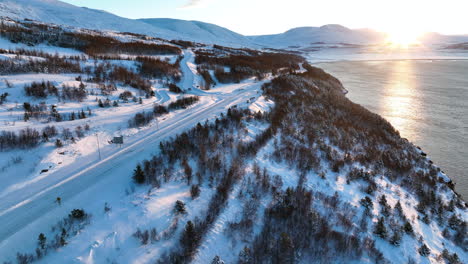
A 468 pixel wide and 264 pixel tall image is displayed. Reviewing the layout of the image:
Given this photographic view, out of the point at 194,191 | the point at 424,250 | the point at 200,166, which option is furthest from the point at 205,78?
the point at 424,250

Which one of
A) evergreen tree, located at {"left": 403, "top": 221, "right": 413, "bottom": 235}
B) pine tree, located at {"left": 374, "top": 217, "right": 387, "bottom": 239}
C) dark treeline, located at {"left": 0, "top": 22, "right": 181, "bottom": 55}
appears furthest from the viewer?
dark treeline, located at {"left": 0, "top": 22, "right": 181, "bottom": 55}

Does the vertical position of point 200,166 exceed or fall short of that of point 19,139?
it falls short

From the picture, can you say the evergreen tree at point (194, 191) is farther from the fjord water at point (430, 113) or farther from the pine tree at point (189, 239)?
the fjord water at point (430, 113)

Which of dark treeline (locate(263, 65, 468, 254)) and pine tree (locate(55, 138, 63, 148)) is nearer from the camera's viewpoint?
pine tree (locate(55, 138, 63, 148))

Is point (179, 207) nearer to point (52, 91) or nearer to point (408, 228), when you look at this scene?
point (408, 228)

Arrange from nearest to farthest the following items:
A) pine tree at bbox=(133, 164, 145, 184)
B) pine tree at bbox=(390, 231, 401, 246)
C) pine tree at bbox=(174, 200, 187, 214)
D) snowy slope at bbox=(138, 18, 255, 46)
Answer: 1. pine tree at bbox=(174, 200, 187, 214)
2. pine tree at bbox=(133, 164, 145, 184)
3. pine tree at bbox=(390, 231, 401, 246)
4. snowy slope at bbox=(138, 18, 255, 46)

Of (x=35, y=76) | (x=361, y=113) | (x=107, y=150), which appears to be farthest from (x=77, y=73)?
(x=361, y=113)

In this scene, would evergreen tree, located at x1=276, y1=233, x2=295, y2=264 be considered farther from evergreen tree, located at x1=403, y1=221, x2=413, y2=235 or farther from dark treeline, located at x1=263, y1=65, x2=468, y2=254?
evergreen tree, located at x1=403, y1=221, x2=413, y2=235

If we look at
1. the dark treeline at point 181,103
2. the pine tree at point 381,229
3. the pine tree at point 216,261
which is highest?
the dark treeline at point 181,103

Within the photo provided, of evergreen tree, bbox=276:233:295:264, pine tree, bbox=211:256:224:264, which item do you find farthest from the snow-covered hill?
pine tree, bbox=211:256:224:264

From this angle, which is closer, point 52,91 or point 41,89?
point 41,89

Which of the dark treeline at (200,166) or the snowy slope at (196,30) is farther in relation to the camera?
the snowy slope at (196,30)

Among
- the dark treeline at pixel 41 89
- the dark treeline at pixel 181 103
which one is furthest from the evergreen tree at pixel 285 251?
the dark treeline at pixel 41 89
